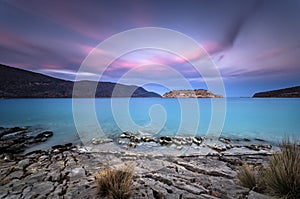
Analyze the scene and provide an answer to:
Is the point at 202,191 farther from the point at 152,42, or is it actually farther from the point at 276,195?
the point at 152,42

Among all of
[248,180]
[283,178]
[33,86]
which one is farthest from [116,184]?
[33,86]

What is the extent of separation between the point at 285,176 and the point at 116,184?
347cm

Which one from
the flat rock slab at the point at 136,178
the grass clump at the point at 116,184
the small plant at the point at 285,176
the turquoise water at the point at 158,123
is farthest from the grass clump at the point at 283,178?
the turquoise water at the point at 158,123

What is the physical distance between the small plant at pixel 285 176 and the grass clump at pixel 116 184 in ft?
10.0

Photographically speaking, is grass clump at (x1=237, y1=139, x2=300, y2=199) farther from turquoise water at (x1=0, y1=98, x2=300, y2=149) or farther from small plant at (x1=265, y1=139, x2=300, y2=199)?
turquoise water at (x1=0, y1=98, x2=300, y2=149)

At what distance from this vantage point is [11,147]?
10.7 metres

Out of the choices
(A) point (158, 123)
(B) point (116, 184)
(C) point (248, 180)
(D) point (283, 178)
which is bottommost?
(A) point (158, 123)

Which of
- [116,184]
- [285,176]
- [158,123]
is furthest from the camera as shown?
[158,123]

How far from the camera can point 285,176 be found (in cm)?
330

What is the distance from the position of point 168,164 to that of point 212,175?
189cm

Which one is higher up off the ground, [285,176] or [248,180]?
[285,176]

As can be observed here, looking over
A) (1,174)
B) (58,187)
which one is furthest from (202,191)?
(1,174)

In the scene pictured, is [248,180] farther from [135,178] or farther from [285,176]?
[135,178]

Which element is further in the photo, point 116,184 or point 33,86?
point 33,86
